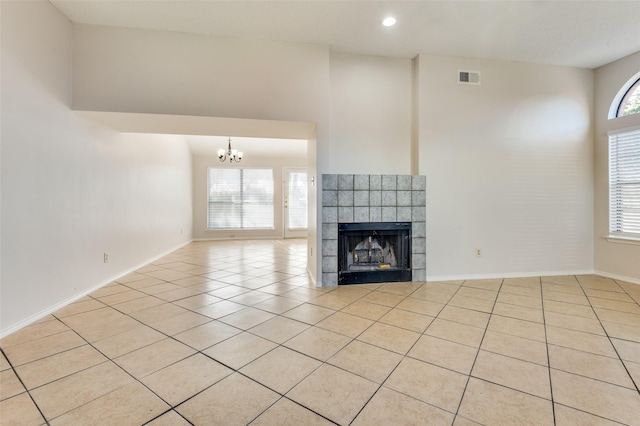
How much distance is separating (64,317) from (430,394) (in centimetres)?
298

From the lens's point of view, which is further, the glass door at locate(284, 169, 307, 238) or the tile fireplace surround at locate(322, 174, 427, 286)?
the glass door at locate(284, 169, 307, 238)

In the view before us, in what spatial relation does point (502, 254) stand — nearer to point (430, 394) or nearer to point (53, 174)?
point (430, 394)

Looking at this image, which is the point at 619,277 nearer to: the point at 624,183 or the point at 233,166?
the point at 624,183

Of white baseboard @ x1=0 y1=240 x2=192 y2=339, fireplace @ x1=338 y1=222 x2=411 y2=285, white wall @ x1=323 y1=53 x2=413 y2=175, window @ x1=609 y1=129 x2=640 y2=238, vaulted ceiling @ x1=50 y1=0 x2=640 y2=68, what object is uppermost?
vaulted ceiling @ x1=50 y1=0 x2=640 y2=68

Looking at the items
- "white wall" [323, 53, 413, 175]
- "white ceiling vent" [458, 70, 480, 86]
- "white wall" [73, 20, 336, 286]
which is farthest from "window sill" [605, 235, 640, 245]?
"white wall" [73, 20, 336, 286]

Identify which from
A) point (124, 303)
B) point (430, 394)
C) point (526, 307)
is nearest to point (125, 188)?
point (124, 303)

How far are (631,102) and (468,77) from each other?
6.96ft

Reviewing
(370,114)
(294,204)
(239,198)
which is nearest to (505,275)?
(370,114)

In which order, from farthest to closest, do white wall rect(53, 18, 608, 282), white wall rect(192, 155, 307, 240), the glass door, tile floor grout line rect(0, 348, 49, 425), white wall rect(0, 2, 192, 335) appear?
the glass door → white wall rect(192, 155, 307, 240) → white wall rect(53, 18, 608, 282) → white wall rect(0, 2, 192, 335) → tile floor grout line rect(0, 348, 49, 425)

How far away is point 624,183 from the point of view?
3.56m

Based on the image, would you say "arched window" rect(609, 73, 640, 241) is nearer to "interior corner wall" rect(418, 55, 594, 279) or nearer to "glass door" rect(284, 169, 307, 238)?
"interior corner wall" rect(418, 55, 594, 279)

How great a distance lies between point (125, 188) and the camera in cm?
382

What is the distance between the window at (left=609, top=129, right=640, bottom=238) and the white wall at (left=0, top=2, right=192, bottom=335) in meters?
6.39

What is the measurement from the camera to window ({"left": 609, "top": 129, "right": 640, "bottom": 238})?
3.45 meters
